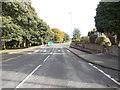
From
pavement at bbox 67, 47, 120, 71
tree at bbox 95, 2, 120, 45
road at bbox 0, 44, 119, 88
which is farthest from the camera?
tree at bbox 95, 2, 120, 45

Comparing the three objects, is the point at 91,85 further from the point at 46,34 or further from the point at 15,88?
the point at 46,34

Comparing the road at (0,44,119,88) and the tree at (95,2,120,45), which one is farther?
the tree at (95,2,120,45)

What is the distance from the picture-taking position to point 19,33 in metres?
40.5

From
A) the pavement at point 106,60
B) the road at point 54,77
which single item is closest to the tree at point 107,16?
the pavement at point 106,60

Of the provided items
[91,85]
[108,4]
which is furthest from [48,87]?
[108,4]

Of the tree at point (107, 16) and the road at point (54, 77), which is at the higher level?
→ the tree at point (107, 16)

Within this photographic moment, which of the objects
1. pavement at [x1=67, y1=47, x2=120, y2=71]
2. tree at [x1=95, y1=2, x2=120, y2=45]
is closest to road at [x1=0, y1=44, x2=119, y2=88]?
pavement at [x1=67, y1=47, x2=120, y2=71]

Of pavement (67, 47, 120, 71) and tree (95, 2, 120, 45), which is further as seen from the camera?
tree (95, 2, 120, 45)

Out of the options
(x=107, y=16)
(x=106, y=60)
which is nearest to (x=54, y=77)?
(x=106, y=60)

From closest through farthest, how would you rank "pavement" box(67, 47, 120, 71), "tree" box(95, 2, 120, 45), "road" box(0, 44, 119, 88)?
"road" box(0, 44, 119, 88)
"pavement" box(67, 47, 120, 71)
"tree" box(95, 2, 120, 45)

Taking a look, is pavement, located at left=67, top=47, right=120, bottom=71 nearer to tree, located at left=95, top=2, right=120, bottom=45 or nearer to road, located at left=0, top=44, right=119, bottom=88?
road, located at left=0, top=44, right=119, bottom=88

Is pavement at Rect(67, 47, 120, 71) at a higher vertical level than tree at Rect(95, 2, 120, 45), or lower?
lower

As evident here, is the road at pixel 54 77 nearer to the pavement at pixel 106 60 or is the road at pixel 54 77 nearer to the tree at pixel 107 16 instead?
the pavement at pixel 106 60

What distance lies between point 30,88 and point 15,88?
614 mm
